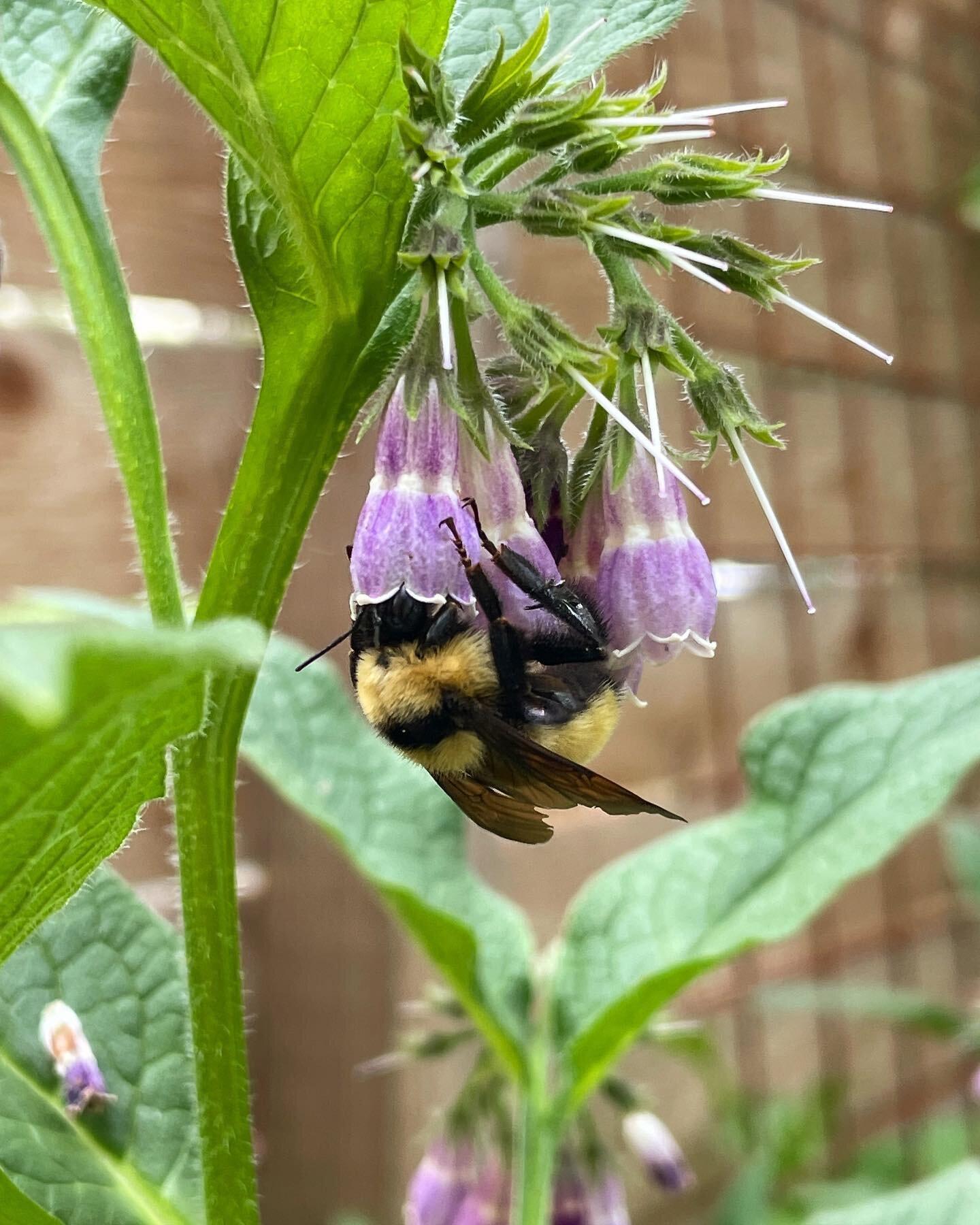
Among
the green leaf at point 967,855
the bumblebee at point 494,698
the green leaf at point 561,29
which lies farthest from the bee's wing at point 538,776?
the green leaf at point 967,855

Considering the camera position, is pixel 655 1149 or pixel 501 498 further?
pixel 655 1149

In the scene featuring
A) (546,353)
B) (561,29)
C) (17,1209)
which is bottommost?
(17,1209)

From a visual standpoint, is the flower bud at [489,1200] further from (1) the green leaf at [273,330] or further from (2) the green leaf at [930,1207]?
(1) the green leaf at [273,330]

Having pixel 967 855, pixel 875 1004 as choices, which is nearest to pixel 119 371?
pixel 967 855

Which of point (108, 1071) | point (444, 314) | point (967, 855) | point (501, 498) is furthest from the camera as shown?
point (967, 855)

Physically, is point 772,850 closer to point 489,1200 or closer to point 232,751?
point 489,1200

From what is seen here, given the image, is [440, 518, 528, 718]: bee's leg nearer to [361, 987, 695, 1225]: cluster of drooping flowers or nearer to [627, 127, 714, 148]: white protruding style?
[627, 127, 714, 148]: white protruding style

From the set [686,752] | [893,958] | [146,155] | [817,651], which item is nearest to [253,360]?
[146,155]
